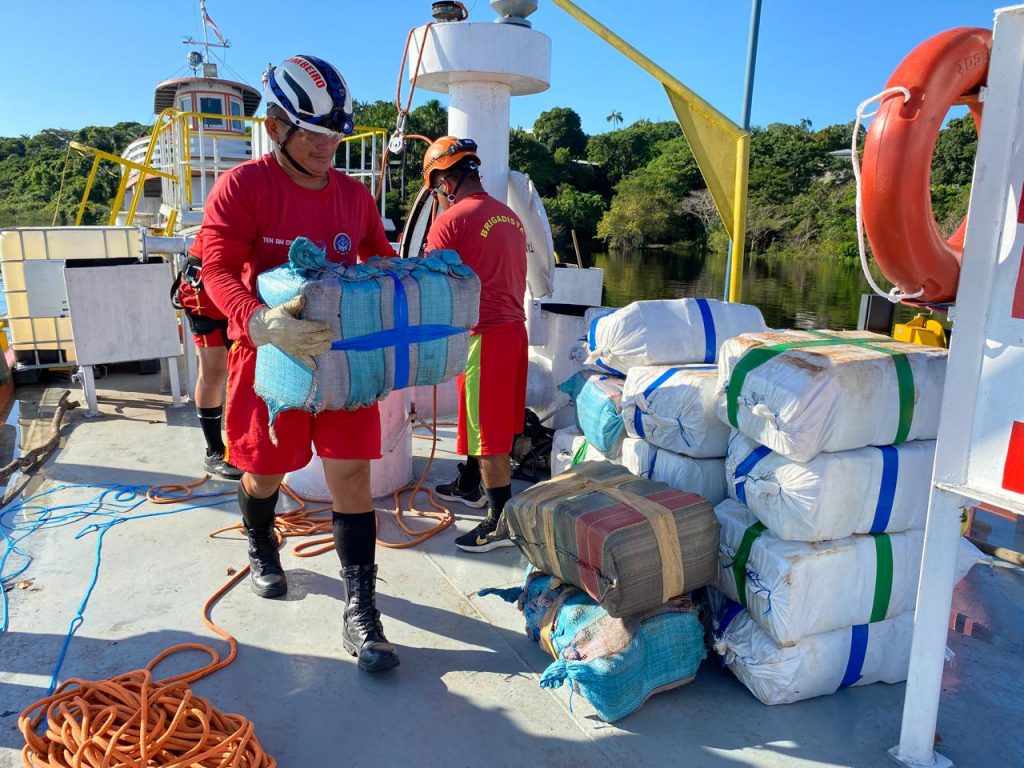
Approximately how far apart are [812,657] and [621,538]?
749mm

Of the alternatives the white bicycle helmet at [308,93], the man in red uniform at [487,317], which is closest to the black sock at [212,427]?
the man in red uniform at [487,317]

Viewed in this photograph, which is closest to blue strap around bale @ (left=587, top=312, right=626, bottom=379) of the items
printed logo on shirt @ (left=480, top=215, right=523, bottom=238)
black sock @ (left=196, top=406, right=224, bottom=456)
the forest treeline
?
printed logo on shirt @ (left=480, top=215, right=523, bottom=238)

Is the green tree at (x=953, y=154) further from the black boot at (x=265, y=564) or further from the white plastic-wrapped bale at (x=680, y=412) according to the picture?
the black boot at (x=265, y=564)

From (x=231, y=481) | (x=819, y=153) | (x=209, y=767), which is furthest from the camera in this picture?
(x=819, y=153)

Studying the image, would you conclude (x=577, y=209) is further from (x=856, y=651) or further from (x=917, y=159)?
(x=917, y=159)

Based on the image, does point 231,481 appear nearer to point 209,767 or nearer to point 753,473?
point 209,767

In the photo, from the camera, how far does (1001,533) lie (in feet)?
12.5

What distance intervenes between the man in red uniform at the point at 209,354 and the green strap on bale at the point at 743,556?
2.63 meters

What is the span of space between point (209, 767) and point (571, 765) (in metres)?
0.99

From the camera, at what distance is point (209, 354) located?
166 inches

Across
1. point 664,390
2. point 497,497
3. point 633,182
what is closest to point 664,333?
point 664,390

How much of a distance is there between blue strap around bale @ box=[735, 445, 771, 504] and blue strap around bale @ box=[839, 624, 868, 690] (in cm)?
54

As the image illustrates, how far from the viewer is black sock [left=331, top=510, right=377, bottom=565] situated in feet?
8.82

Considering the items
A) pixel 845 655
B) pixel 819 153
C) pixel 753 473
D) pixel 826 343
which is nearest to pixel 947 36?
pixel 826 343
